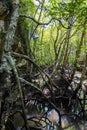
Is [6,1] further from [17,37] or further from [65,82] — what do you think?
[65,82]

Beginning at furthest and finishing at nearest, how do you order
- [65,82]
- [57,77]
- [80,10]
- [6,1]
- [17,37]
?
[57,77], [65,82], [17,37], [80,10], [6,1]

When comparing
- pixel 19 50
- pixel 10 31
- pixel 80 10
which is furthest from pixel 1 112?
pixel 19 50

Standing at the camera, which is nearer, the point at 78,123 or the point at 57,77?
the point at 78,123

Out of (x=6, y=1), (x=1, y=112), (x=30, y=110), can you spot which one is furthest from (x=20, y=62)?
(x=1, y=112)

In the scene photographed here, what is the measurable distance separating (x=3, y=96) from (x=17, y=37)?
4.95 metres

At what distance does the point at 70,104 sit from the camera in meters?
8.39

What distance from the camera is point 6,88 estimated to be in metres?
4.12

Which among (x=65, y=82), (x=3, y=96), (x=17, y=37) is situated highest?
(x=17, y=37)

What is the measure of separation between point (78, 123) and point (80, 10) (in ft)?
9.90

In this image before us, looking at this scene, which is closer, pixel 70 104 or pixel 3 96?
pixel 3 96

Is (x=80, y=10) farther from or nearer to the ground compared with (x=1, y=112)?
farther from the ground

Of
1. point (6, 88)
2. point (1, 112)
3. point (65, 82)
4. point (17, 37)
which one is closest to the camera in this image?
Answer: point (6, 88)

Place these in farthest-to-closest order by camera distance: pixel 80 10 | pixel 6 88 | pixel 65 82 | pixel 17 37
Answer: pixel 65 82 → pixel 17 37 → pixel 80 10 → pixel 6 88

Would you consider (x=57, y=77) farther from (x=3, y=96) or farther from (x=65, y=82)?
(x=3, y=96)
